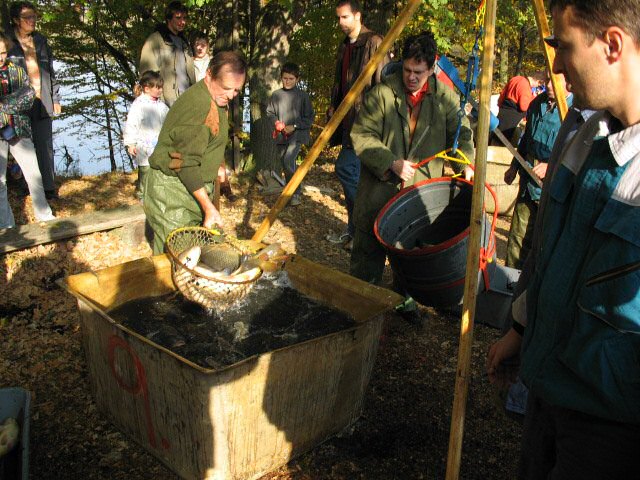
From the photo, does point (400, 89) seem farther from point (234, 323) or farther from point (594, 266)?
point (594, 266)

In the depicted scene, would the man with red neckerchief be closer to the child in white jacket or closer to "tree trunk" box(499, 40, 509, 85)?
the child in white jacket

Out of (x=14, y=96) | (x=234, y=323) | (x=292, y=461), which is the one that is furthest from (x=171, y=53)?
(x=292, y=461)

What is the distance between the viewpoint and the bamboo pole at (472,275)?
248cm

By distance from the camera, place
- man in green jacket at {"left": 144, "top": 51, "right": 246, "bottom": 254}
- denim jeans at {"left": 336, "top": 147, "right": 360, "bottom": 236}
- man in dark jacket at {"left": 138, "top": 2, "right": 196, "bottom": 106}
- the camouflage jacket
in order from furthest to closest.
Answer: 1. man in dark jacket at {"left": 138, "top": 2, "right": 196, "bottom": 106}
2. denim jeans at {"left": 336, "top": 147, "right": 360, "bottom": 236}
3. the camouflage jacket
4. man in green jacket at {"left": 144, "top": 51, "right": 246, "bottom": 254}

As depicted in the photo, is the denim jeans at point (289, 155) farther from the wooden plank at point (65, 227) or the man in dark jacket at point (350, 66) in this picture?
the wooden plank at point (65, 227)

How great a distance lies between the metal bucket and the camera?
135 inches

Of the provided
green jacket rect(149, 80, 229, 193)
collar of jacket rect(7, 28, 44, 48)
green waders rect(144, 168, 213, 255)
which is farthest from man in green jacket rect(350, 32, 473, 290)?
collar of jacket rect(7, 28, 44, 48)

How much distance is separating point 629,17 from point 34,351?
156 inches

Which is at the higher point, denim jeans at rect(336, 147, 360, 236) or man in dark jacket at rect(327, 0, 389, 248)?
man in dark jacket at rect(327, 0, 389, 248)

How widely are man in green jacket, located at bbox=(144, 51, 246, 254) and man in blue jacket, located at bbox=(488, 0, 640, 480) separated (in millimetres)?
2451

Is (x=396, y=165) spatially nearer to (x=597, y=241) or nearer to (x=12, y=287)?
(x=597, y=241)

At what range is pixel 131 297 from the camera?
3.59 meters

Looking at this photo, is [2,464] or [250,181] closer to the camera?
[2,464]

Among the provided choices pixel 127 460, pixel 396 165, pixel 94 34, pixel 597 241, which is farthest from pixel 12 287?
pixel 94 34
